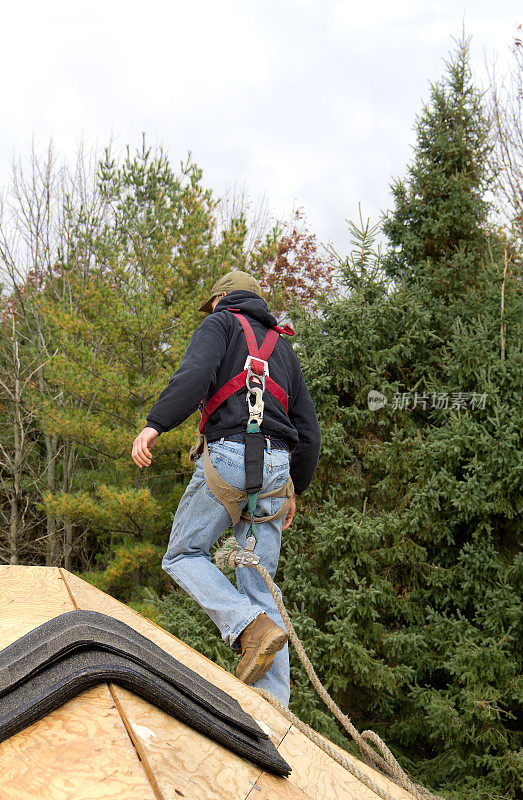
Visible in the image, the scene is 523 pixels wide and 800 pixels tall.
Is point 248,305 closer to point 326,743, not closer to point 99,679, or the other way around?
point 326,743

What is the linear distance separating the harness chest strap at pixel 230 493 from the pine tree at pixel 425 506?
194 cm

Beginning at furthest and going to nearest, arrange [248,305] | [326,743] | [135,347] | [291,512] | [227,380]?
[135,347]
[291,512]
[248,305]
[227,380]
[326,743]

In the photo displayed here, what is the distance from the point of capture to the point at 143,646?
1449 mm

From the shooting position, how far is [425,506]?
4844 millimetres

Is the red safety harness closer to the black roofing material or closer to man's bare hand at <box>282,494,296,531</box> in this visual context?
man's bare hand at <box>282,494,296,531</box>

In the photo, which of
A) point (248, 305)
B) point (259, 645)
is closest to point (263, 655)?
point (259, 645)

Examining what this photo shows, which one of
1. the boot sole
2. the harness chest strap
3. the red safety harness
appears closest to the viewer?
the boot sole

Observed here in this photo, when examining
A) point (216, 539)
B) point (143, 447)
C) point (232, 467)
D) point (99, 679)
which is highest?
point (143, 447)

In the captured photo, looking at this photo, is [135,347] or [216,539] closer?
[216,539]

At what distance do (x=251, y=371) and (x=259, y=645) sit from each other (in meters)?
1.24

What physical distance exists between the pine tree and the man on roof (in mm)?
1940

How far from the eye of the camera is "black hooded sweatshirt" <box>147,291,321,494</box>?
2645 millimetres

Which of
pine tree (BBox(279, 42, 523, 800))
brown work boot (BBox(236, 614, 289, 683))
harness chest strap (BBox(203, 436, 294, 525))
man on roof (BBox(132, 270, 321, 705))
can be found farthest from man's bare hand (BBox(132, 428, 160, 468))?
pine tree (BBox(279, 42, 523, 800))

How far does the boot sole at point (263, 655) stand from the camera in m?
2.44
